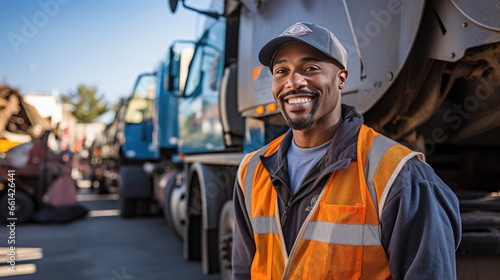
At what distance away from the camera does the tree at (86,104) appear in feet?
145

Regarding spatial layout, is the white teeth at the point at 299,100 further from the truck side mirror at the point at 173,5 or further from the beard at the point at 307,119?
the truck side mirror at the point at 173,5


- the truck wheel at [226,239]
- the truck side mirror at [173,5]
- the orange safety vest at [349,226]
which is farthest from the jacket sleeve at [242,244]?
the truck side mirror at [173,5]

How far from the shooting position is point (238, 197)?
1757 mm

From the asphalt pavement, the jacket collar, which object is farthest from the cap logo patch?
the asphalt pavement

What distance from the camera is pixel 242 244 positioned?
5.60 ft

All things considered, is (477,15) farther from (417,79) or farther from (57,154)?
(57,154)

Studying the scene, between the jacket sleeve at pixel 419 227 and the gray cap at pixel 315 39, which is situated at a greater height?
the gray cap at pixel 315 39

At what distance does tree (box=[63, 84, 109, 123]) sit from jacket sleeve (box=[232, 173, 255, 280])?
45.3 m

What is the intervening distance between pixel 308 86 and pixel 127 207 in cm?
850

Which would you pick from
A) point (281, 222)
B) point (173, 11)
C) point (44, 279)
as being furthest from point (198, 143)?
point (281, 222)

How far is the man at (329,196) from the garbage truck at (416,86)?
0.61m

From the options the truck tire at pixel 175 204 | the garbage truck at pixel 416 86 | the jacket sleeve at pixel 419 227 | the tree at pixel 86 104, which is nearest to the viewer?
the jacket sleeve at pixel 419 227

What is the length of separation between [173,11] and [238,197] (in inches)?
85.6

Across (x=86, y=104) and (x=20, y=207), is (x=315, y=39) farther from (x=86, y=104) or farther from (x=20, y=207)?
(x=86, y=104)
